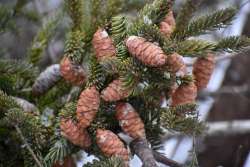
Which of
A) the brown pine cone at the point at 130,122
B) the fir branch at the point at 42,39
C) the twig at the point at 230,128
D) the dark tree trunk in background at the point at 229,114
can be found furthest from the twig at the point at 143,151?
the dark tree trunk in background at the point at 229,114

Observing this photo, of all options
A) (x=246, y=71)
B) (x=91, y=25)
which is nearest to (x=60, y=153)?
(x=91, y=25)

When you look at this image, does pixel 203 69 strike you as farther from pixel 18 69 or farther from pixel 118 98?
pixel 18 69

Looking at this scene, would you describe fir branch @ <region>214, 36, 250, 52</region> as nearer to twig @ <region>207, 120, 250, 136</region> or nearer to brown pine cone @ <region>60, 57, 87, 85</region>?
brown pine cone @ <region>60, 57, 87, 85</region>

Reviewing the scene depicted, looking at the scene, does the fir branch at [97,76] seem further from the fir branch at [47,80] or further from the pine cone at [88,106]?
the fir branch at [47,80]

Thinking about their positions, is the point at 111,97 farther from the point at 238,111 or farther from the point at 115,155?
the point at 238,111

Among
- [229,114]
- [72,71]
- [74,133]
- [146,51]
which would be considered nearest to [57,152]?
[74,133]

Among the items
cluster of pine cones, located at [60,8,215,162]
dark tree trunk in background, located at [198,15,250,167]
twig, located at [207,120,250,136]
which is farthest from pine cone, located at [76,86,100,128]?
dark tree trunk in background, located at [198,15,250,167]
